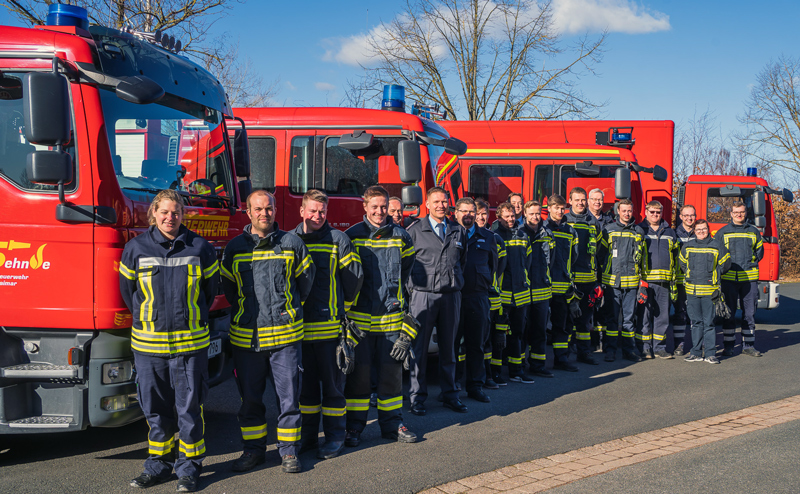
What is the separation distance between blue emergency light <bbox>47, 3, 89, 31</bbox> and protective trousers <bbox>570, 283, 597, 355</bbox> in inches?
239

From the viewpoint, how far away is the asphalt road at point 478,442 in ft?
13.8

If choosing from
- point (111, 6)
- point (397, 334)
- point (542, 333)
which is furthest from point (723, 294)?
point (111, 6)

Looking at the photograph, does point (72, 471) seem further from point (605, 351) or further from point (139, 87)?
point (605, 351)

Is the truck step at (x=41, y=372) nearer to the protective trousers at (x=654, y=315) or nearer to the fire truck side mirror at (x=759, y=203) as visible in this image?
the protective trousers at (x=654, y=315)

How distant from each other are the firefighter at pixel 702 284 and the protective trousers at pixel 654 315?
13.1 inches

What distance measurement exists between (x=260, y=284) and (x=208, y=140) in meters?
1.92

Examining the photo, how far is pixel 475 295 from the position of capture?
6.27 metres

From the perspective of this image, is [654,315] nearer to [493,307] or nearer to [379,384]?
[493,307]

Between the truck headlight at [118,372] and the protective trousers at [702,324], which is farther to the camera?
the protective trousers at [702,324]

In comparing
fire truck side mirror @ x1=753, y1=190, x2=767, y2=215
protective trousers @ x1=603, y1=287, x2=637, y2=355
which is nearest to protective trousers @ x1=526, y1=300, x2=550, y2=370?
protective trousers @ x1=603, y1=287, x2=637, y2=355

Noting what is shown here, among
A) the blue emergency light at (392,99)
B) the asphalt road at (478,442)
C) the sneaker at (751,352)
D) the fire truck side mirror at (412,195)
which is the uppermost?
the blue emergency light at (392,99)

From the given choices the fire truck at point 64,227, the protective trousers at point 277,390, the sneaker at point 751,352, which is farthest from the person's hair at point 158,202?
the sneaker at point 751,352

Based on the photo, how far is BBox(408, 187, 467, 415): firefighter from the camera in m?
5.77

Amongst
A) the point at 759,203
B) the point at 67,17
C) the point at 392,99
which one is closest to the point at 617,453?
the point at 67,17
